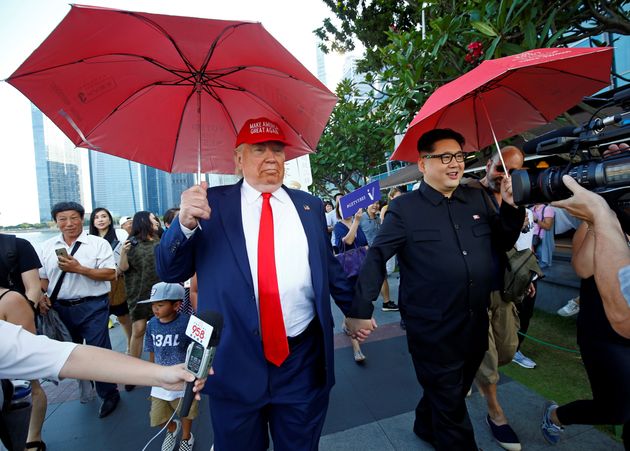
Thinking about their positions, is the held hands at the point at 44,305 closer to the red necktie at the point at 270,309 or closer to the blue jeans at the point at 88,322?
the blue jeans at the point at 88,322

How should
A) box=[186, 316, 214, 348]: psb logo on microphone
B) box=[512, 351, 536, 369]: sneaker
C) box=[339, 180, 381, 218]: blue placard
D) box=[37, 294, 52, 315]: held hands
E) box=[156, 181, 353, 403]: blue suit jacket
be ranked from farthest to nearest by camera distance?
1. box=[512, 351, 536, 369]: sneaker
2. box=[37, 294, 52, 315]: held hands
3. box=[339, 180, 381, 218]: blue placard
4. box=[156, 181, 353, 403]: blue suit jacket
5. box=[186, 316, 214, 348]: psb logo on microphone

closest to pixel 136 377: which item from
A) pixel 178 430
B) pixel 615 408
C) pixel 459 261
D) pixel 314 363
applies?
pixel 314 363

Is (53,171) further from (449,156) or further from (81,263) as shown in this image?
(449,156)

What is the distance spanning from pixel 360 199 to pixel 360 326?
1.31m

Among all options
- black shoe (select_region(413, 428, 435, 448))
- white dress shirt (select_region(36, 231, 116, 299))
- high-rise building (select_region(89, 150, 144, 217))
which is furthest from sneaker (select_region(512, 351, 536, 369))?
high-rise building (select_region(89, 150, 144, 217))

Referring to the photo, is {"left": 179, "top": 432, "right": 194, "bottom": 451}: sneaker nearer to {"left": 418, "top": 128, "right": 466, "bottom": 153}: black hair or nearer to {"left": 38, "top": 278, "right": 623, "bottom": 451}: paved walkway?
{"left": 38, "top": 278, "right": 623, "bottom": 451}: paved walkway

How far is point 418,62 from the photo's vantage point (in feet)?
10.9

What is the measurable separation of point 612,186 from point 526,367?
3.24 m

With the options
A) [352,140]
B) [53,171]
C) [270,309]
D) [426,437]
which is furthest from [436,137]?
[352,140]

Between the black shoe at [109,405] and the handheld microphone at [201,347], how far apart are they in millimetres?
3099

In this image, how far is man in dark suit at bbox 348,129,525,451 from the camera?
2018mm

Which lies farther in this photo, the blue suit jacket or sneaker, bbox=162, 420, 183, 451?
sneaker, bbox=162, 420, 183, 451

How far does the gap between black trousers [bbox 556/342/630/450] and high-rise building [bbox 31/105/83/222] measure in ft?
23.9

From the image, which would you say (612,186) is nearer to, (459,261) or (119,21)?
(459,261)
